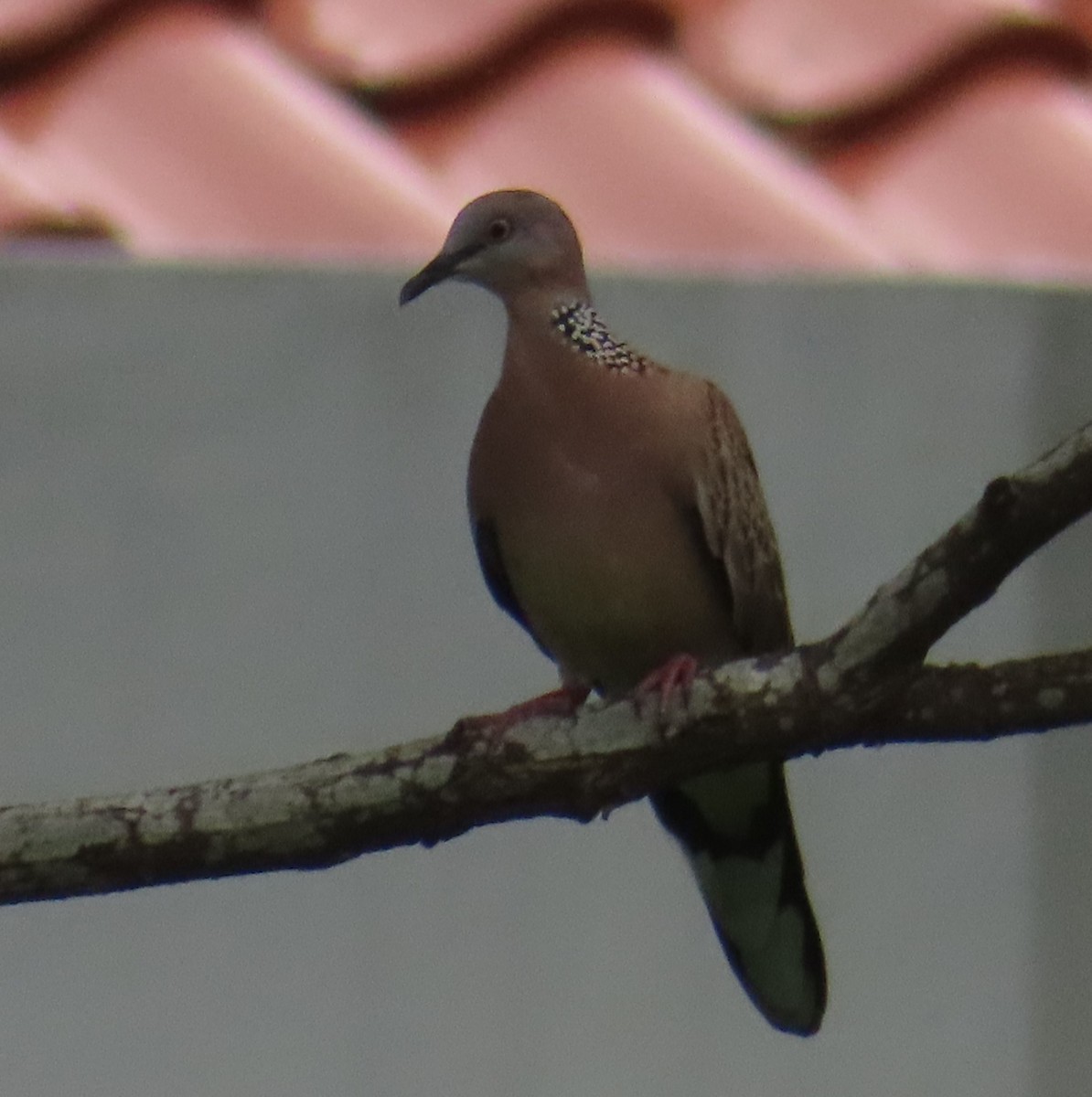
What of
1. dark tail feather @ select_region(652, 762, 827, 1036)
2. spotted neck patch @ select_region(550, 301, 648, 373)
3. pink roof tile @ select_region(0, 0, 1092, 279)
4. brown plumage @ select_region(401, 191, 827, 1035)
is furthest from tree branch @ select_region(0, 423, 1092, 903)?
pink roof tile @ select_region(0, 0, 1092, 279)

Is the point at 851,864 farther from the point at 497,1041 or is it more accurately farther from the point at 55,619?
the point at 55,619

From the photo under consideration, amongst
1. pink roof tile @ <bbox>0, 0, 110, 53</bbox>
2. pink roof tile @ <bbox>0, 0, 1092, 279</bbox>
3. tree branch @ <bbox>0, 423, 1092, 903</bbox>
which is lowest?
tree branch @ <bbox>0, 423, 1092, 903</bbox>

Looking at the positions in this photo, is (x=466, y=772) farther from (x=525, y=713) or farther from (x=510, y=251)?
(x=510, y=251)

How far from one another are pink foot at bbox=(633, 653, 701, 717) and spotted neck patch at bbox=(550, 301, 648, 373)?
335 millimetres

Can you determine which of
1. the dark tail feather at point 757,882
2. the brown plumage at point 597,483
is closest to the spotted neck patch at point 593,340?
the brown plumage at point 597,483

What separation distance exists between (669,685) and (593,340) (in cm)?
55

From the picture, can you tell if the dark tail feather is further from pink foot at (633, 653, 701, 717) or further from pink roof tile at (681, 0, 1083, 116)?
pink roof tile at (681, 0, 1083, 116)

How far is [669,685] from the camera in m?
2.11

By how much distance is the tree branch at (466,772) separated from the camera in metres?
1.89

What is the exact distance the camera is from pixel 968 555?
5.82 ft

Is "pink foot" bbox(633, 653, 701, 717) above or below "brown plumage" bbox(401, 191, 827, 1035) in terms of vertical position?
below

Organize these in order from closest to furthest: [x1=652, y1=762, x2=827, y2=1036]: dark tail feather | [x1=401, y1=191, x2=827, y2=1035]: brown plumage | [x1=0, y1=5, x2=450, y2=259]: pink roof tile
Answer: [x1=401, y1=191, x2=827, y2=1035]: brown plumage
[x1=652, y1=762, x2=827, y2=1036]: dark tail feather
[x1=0, y1=5, x2=450, y2=259]: pink roof tile

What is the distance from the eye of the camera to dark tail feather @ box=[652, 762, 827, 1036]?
2789mm

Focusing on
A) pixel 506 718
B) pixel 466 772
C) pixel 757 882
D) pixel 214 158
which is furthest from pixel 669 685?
pixel 214 158
